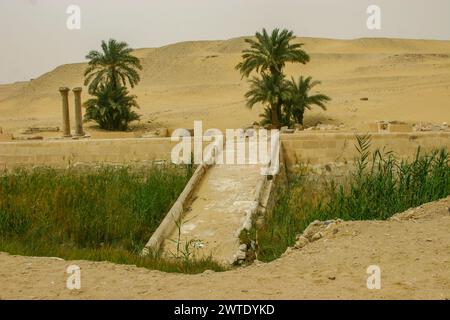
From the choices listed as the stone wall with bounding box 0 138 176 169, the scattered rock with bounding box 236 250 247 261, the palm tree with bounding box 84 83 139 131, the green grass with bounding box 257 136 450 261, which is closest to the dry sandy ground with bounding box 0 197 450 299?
the green grass with bounding box 257 136 450 261

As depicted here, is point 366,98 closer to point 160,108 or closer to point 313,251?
point 160,108

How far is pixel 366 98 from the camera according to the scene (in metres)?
36.7

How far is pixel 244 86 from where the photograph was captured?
53.0 metres

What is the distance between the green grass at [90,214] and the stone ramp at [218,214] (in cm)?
49

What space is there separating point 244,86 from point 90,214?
44.7 metres

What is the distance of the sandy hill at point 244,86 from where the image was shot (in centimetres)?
3253

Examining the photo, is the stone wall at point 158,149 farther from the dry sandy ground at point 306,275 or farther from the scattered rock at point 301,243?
the dry sandy ground at point 306,275

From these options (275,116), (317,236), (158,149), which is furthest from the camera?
(275,116)

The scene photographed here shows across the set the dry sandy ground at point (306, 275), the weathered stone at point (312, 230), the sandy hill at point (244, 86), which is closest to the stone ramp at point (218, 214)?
the weathered stone at point (312, 230)

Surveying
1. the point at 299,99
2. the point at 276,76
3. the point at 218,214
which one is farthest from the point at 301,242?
the point at 299,99

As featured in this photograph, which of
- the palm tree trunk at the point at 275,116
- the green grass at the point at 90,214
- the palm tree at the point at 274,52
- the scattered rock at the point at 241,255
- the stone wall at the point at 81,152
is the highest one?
the palm tree at the point at 274,52

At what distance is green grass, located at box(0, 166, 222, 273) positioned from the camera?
6.77m

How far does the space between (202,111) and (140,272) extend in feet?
107

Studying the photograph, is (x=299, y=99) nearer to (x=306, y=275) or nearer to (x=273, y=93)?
(x=273, y=93)
